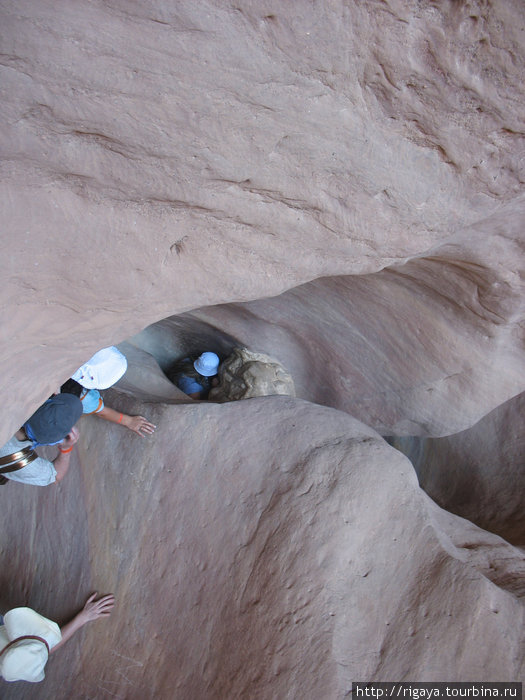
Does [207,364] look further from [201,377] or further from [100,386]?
[100,386]

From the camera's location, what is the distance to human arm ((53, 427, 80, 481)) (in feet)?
6.44

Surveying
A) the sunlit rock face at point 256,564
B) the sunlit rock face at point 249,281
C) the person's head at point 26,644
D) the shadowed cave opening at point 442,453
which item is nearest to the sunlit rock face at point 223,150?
the sunlit rock face at point 249,281

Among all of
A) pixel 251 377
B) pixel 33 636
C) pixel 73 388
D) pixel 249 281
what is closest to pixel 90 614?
pixel 33 636

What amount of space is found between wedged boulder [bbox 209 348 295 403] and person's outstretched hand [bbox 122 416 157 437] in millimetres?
1228

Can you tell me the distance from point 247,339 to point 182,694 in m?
2.08

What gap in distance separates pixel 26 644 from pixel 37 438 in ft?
2.45

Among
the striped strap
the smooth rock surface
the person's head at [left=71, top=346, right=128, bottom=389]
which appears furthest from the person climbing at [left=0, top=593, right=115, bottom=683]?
the smooth rock surface

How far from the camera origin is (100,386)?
2.01 meters

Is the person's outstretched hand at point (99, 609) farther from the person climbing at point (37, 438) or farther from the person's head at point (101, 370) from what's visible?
the person's head at point (101, 370)

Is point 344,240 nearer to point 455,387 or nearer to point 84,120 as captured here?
point 84,120

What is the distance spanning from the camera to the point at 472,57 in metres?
1.18

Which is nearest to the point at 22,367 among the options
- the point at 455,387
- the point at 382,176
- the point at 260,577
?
the point at 260,577

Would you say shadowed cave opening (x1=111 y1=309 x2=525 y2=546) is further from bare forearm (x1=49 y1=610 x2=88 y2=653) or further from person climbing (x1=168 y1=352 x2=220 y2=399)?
bare forearm (x1=49 y1=610 x2=88 y2=653)

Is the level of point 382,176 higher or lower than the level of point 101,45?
lower
